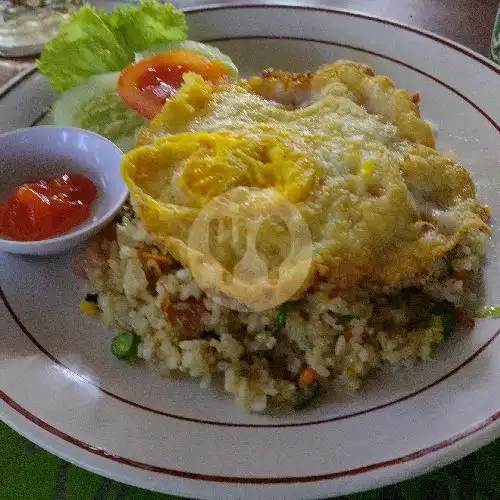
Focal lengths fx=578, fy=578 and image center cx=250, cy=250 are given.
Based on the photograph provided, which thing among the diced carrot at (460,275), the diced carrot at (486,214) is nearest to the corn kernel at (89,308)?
the diced carrot at (460,275)

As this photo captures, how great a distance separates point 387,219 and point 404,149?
479 mm

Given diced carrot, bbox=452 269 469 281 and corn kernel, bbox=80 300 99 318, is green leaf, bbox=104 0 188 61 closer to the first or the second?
corn kernel, bbox=80 300 99 318

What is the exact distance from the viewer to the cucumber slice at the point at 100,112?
3229mm

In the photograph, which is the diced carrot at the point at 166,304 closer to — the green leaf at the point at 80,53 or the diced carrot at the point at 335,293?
the diced carrot at the point at 335,293

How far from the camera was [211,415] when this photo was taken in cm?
208

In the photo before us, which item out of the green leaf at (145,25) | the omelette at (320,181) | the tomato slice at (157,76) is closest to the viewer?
the omelette at (320,181)

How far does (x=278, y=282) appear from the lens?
2.11 meters

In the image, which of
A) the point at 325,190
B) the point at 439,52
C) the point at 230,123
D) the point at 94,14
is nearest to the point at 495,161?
the point at 439,52

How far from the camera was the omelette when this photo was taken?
2.17 metres

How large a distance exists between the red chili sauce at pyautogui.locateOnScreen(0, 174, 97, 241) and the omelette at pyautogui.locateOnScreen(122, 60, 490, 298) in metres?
0.45

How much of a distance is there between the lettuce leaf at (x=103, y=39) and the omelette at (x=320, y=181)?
1.03 m

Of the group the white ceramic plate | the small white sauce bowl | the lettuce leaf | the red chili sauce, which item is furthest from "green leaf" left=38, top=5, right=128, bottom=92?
the white ceramic plate

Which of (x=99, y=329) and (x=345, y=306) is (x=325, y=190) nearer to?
(x=345, y=306)

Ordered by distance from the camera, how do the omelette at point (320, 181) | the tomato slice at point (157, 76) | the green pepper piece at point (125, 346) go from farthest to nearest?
the tomato slice at point (157, 76) → the green pepper piece at point (125, 346) → the omelette at point (320, 181)
